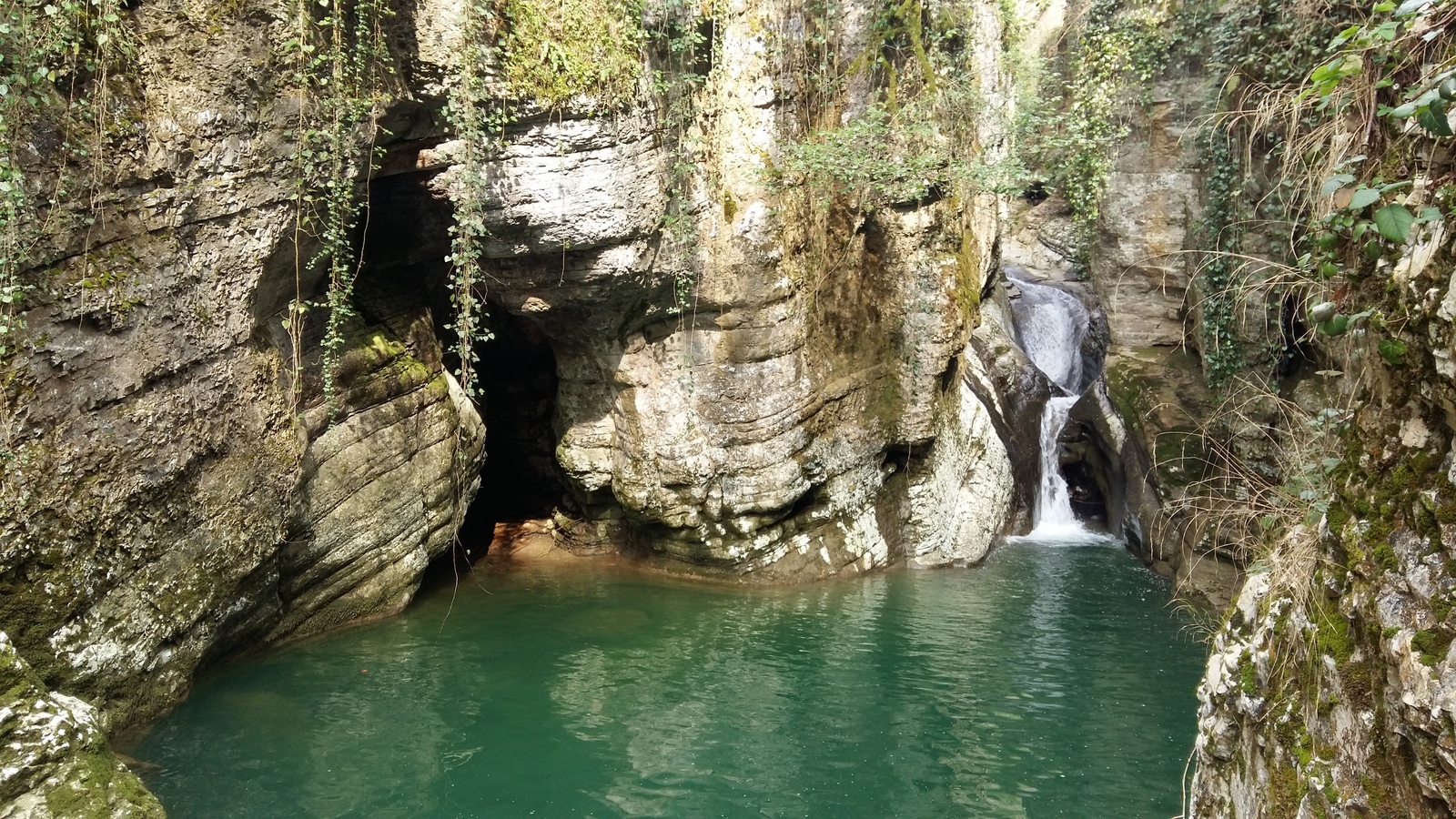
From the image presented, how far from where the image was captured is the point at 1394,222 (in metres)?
2.70

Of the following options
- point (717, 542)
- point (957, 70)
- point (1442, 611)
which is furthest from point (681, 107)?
point (1442, 611)

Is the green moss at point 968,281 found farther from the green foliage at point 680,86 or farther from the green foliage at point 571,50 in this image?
the green foliage at point 571,50

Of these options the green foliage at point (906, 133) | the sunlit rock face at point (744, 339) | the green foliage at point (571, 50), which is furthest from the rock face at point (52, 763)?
the green foliage at point (906, 133)

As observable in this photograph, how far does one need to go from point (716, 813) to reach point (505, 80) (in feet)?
21.0

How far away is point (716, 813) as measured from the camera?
19.2ft

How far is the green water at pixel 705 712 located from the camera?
19.7ft

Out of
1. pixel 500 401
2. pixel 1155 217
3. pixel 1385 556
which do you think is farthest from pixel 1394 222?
pixel 500 401

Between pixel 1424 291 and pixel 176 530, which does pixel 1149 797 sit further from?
pixel 176 530

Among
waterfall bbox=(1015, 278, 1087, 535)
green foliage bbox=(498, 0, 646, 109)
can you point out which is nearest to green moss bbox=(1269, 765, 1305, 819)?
green foliage bbox=(498, 0, 646, 109)

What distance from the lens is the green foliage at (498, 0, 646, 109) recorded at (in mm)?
8109

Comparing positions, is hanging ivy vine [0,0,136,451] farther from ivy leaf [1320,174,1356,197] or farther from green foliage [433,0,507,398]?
ivy leaf [1320,174,1356,197]

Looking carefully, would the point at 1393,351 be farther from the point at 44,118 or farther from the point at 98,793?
the point at 44,118

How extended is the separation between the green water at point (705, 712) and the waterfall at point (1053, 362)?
3.15 meters

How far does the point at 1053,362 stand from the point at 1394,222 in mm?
13499
